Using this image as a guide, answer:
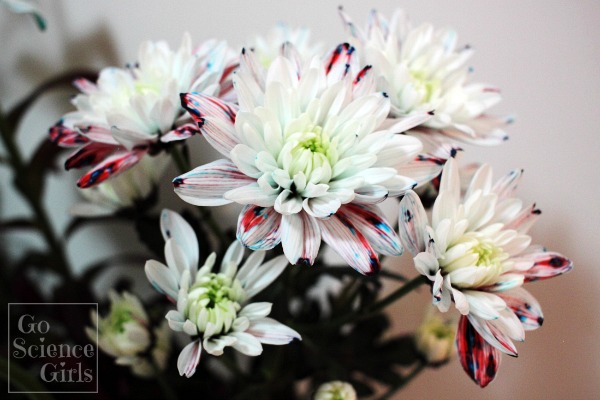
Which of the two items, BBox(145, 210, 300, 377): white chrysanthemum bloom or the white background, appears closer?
BBox(145, 210, 300, 377): white chrysanthemum bloom

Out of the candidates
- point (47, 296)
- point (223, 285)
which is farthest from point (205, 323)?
point (47, 296)

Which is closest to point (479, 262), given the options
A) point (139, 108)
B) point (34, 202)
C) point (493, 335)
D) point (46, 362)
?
point (493, 335)

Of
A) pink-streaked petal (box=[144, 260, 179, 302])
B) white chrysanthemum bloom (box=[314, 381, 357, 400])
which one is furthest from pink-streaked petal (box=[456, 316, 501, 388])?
pink-streaked petal (box=[144, 260, 179, 302])

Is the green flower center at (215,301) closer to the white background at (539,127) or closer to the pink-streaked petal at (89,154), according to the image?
the pink-streaked petal at (89,154)

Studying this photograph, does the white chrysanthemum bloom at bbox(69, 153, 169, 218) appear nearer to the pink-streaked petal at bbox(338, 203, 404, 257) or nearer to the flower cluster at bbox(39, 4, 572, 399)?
the flower cluster at bbox(39, 4, 572, 399)

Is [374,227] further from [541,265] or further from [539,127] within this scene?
[539,127]

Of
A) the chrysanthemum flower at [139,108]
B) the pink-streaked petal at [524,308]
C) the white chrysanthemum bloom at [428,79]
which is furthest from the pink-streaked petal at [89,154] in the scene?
the pink-streaked petal at [524,308]

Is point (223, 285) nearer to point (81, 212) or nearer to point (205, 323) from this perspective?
point (205, 323)
